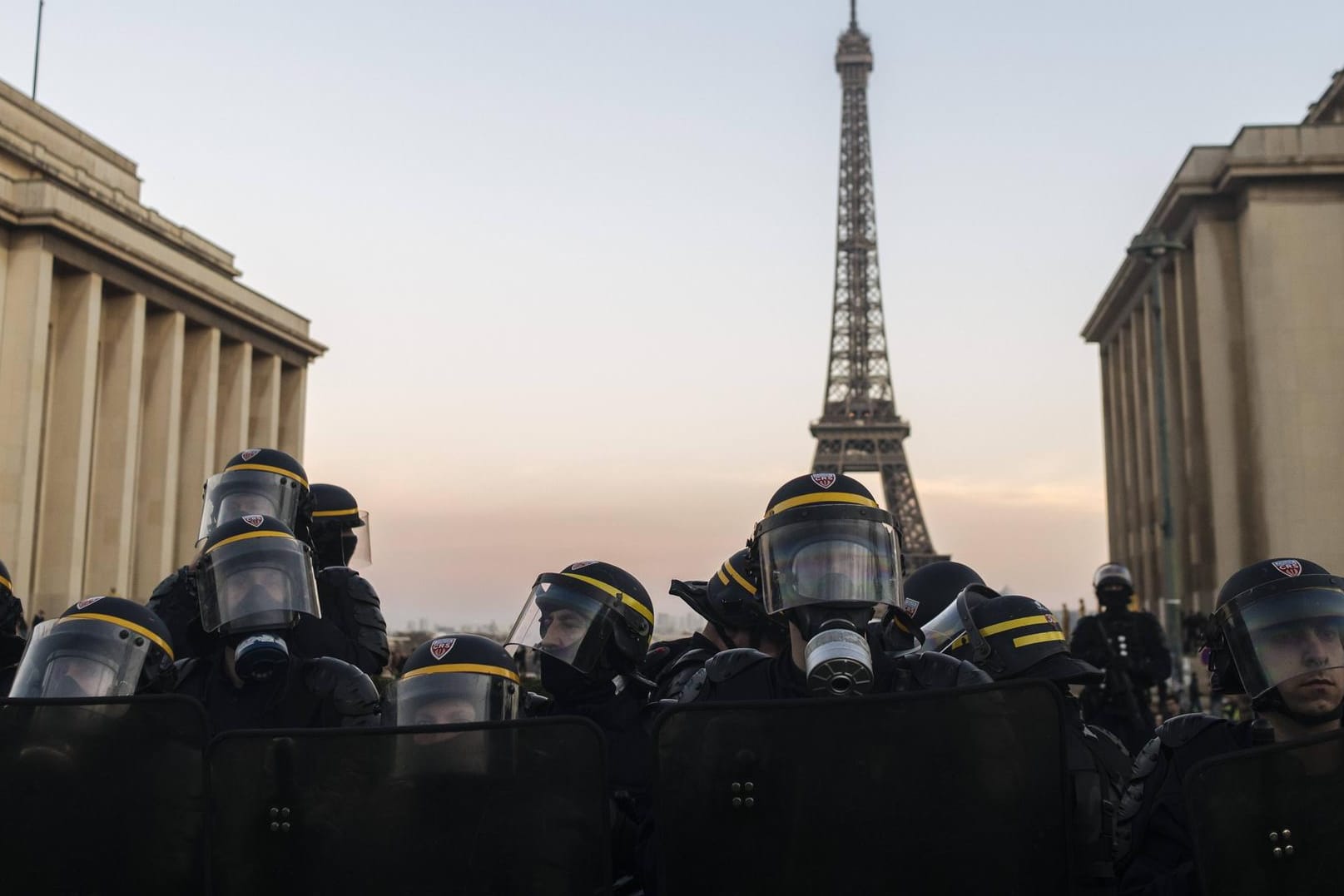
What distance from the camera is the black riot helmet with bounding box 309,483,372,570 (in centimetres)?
761

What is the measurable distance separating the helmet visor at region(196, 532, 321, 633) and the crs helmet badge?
3.27 meters

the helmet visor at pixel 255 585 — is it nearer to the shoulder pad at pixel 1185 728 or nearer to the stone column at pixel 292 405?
the shoulder pad at pixel 1185 728

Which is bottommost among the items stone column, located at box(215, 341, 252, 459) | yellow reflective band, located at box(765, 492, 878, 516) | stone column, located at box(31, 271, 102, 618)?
yellow reflective band, located at box(765, 492, 878, 516)

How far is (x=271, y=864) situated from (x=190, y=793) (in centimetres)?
35

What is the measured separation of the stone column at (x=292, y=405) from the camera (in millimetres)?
54781

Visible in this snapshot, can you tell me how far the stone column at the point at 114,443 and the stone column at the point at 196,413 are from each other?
15.1 feet

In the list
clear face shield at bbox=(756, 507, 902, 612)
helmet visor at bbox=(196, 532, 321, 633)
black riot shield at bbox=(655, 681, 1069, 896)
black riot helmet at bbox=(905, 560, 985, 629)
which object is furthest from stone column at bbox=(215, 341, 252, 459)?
black riot shield at bbox=(655, 681, 1069, 896)

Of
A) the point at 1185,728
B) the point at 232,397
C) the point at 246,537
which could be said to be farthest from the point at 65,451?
the point at 1185,728

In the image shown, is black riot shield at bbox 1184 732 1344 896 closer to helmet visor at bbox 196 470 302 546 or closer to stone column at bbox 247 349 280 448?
helmet visor at bbox 196 470 302 546

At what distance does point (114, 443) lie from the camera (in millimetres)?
41750

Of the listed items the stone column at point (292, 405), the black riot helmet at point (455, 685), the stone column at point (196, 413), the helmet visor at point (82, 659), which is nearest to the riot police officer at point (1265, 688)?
the black riot helmet at point (455, 685)

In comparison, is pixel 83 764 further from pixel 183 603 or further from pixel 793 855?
pixel 183 603

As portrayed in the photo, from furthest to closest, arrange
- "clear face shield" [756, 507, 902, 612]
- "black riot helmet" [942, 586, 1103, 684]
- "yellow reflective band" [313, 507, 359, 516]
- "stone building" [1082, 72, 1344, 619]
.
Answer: "stone building" [1082, 72, 1344, 619] → "yellow reflective band" [313, 507, 359, 516] → "black riot helmet" [942, 586, 1103, 684] → "clear face shield" [756, 507, 902, 612]

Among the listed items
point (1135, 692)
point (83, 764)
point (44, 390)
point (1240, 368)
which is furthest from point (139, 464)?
point (83, 764)
